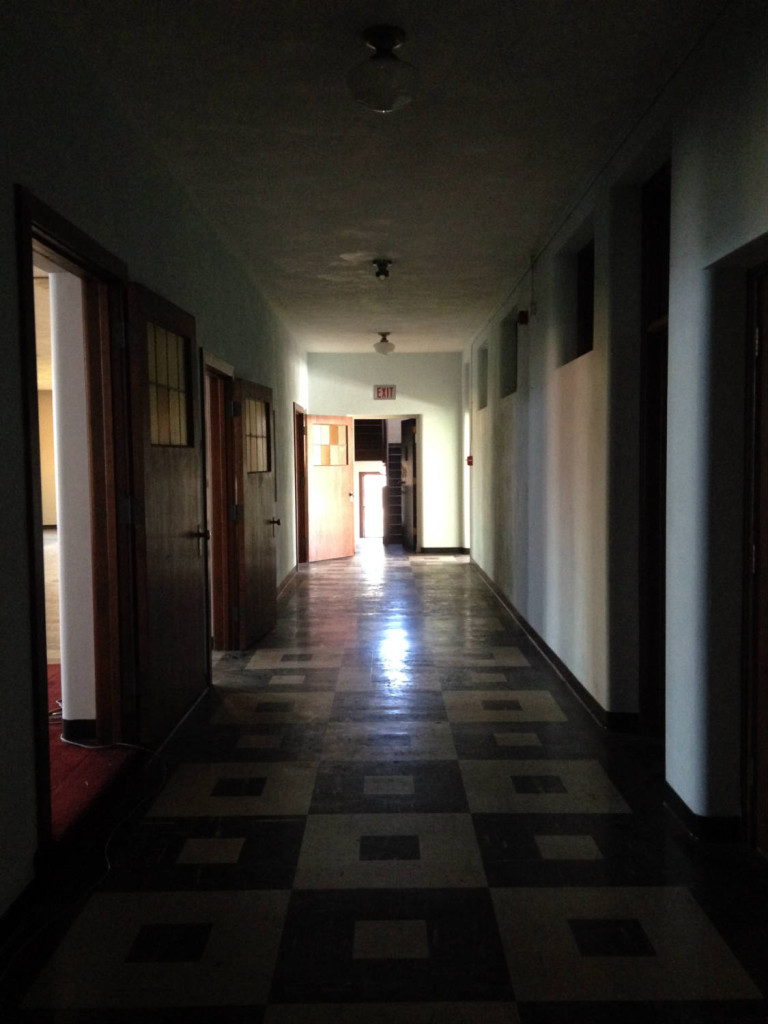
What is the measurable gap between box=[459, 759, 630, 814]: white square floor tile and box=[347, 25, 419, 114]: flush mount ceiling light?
2.69 metres

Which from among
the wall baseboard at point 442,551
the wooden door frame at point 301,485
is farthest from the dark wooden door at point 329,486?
the wall baseboard at point 442,551

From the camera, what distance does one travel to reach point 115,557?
3.70 metres

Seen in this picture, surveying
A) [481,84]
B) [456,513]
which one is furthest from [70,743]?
[456,513]

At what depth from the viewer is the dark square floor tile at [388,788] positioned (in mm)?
3328

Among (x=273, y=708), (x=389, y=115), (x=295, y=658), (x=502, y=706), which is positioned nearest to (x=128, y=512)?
(x=273, y=708)

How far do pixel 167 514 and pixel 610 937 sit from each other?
2.76 m

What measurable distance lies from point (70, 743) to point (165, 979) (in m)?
1.86

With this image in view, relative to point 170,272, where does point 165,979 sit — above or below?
below

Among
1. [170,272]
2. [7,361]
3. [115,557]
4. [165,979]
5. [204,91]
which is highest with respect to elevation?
[204,91]

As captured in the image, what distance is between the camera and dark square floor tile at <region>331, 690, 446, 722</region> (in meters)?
4.49

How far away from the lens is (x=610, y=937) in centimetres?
240

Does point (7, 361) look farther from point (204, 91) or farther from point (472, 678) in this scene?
point (472, 678)

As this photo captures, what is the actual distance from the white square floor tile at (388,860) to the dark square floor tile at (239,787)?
0.39m

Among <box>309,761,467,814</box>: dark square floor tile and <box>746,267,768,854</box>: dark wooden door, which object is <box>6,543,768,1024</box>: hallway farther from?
<box>746,267,768,854</box>: dark wooden door
